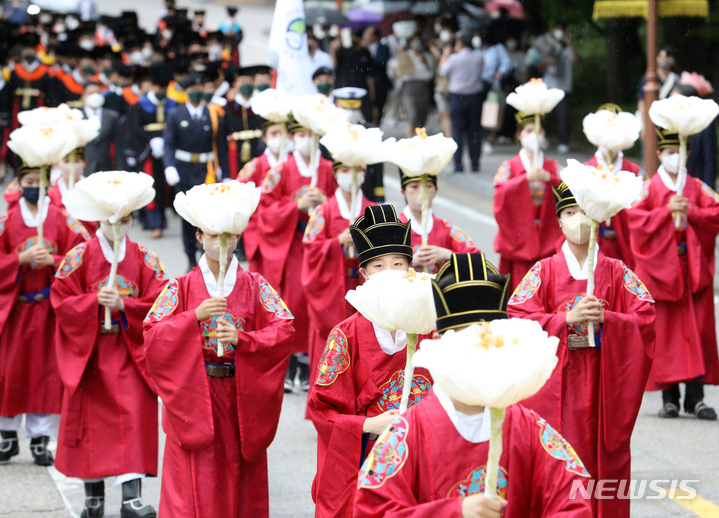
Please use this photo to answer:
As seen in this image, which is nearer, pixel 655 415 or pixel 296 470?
pixel 296 470

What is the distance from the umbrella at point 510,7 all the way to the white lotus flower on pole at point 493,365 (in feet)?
70.0

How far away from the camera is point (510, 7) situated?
78.9 feet

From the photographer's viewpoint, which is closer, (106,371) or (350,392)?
(350,392)

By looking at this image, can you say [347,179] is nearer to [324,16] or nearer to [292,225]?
[292,225]

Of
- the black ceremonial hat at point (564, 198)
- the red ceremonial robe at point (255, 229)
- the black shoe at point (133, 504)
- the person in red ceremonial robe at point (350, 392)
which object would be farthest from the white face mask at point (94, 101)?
the person in red ceremonial robe at point (350, 392)

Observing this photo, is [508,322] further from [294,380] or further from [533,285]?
[294,380]

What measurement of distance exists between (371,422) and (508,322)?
1.29 meters

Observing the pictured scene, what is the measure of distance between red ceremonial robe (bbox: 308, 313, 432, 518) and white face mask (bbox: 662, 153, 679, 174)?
4.05 m

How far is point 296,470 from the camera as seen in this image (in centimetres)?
688

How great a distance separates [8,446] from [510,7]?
19239 mm

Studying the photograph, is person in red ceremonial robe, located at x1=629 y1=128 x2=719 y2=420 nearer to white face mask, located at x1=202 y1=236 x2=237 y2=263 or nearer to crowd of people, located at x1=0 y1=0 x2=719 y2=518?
crowd of people, located at x1=0 y1=0 x2=719 y2=518

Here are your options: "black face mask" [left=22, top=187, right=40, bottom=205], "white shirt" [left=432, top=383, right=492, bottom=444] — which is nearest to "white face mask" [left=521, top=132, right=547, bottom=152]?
"black face mask" [left=22, top=187, right=40, bottom=205]

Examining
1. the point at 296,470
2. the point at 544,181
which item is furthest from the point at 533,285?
the point at 544,181

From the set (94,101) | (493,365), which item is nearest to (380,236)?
(493,365)
